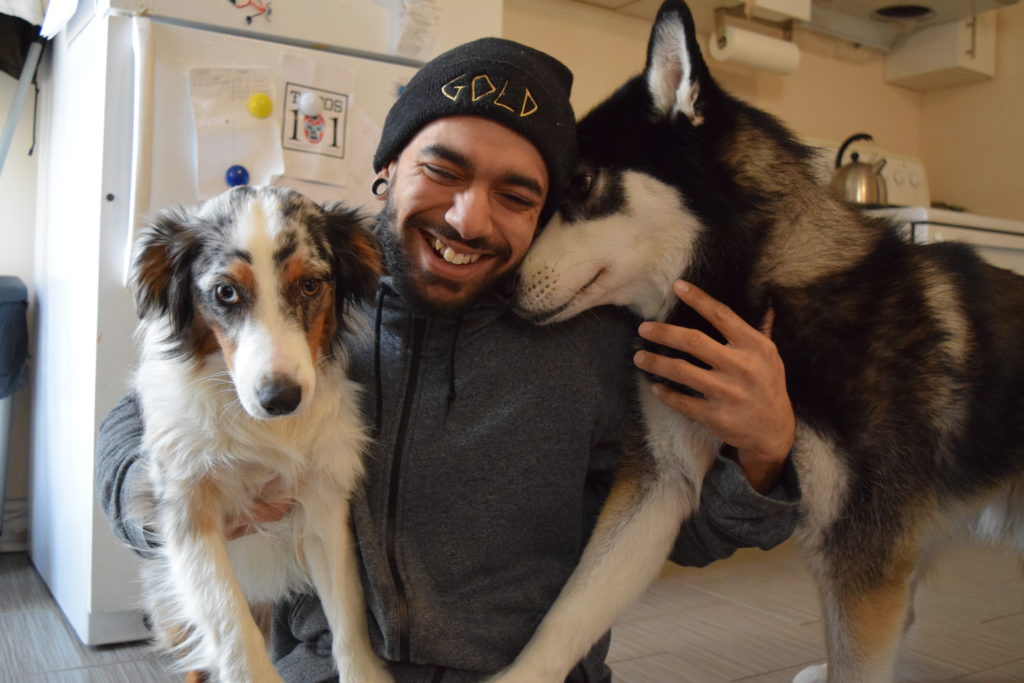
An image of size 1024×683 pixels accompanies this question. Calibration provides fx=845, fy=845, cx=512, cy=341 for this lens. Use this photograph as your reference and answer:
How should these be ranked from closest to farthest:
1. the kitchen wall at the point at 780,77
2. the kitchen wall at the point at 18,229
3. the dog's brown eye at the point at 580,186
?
the dog's brown eye at the point at 580,186, the kitchen wall at the point at 18,229, the kitchen wall at the point at 780,77

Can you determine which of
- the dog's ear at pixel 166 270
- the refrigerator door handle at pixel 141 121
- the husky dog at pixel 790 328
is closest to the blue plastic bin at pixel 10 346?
the refrigerator door handle at pixel 141 121

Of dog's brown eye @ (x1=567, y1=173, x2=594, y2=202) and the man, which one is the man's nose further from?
dog's brown eye @ (x1=567, y1=173, x2=594, y2=202)

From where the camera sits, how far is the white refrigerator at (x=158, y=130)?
2189 mm

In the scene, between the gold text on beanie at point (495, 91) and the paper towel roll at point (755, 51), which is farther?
the paper towel roll at point (755, 51)

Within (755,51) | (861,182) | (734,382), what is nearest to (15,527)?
(734,382)

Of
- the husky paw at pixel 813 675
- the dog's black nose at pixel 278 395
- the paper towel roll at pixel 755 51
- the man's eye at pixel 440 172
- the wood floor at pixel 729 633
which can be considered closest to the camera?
the dog's black nose at pixel 278 395

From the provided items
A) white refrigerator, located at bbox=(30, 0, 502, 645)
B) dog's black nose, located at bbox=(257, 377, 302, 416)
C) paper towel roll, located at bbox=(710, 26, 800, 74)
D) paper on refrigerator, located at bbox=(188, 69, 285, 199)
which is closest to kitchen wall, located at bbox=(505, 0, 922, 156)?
paper towel roll, located at bbox=(710, 26, 800, 74)

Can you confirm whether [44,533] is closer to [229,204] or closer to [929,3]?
[229,204]

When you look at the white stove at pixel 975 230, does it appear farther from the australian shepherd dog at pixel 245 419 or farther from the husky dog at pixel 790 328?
the australian shepherd dog at pixel 245 419

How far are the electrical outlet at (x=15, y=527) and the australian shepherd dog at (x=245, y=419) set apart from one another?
2.03 m

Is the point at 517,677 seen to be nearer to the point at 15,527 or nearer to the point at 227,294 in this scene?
the point at 227,294

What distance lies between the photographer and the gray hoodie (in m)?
1.33

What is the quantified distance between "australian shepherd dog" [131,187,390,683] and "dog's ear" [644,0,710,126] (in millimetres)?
539

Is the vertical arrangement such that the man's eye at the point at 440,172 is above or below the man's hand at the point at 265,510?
above
